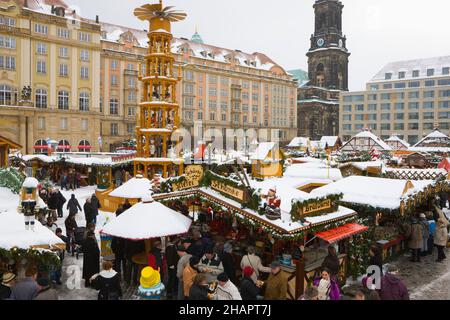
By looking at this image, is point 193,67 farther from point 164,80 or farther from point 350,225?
point 350,225

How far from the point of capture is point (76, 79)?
54344 millimetres

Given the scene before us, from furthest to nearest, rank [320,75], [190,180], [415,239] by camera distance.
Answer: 1. [320,75]
2. [415,239]
3. [190,180]

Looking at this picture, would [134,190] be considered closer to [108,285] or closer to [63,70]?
[108,285]

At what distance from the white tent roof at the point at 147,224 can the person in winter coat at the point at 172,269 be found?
420 millimetres

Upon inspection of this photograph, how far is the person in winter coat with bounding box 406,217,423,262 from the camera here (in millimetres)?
13673

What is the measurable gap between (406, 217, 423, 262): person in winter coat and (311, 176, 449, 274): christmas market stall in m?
0.52

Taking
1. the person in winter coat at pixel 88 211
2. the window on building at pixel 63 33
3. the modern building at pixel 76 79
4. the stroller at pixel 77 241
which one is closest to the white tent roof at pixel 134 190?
the person in winter coat at pixel 88 211

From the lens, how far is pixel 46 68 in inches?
2051

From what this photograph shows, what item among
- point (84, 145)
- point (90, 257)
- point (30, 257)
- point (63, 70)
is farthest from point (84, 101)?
point (30, 257)

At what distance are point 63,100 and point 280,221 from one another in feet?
165

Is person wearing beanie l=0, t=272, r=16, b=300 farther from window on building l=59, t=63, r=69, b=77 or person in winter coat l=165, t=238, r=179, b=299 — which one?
window on building l=59, t=63, r=69, b=77

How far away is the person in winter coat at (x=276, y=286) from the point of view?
7980 mm

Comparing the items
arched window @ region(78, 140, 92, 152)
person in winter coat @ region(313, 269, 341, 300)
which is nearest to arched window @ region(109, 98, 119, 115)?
arched window @ region(78, 140, 92, 152)
